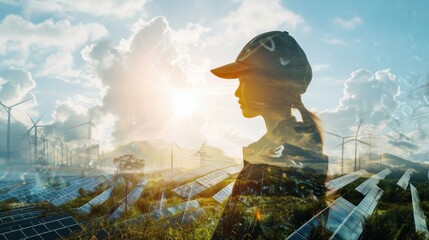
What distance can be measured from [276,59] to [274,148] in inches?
65.8

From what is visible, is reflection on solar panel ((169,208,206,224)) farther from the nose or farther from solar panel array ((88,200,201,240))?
the nose

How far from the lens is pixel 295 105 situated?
654 cm

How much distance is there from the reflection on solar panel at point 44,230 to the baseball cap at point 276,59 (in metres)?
6.24

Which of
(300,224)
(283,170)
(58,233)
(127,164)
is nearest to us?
(283,170)

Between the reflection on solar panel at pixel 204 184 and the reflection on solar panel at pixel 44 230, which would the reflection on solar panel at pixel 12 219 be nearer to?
the reflection on solar panel at pixel 44 230

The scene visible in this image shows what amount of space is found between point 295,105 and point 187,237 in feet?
13.6

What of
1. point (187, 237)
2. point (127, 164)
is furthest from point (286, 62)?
point (127, 164)

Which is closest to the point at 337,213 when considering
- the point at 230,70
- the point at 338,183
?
the point at 230,70

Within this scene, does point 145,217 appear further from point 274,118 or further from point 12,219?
point 12,219

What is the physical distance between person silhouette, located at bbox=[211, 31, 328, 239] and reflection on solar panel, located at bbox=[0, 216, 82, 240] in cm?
463

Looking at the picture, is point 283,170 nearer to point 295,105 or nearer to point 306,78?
point 295,105

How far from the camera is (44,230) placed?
8656mm

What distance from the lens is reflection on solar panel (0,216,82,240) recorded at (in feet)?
27.3

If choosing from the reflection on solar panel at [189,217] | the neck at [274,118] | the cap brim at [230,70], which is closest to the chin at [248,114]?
the neck at [274,118]
